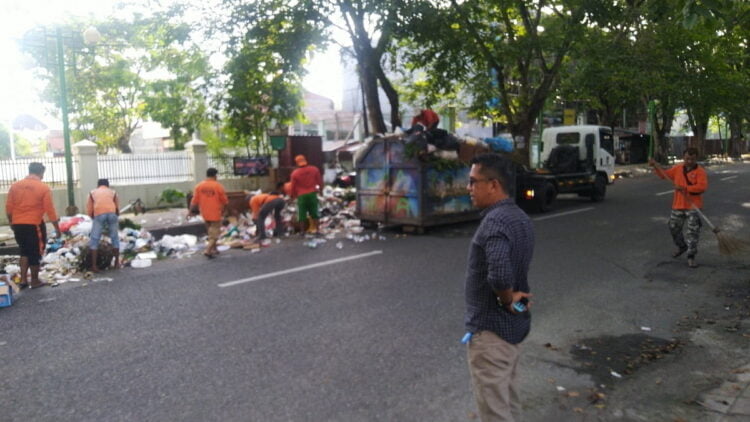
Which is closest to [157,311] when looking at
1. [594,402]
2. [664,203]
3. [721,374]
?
[594,402]

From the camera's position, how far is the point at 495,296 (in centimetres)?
294

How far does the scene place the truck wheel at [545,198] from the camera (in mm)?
15234

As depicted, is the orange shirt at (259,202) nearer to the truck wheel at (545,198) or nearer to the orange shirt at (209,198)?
the orange shirt at (209,198)

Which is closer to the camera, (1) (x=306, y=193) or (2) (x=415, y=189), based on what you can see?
(2) (x=415, y=189)

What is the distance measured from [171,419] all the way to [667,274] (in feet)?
22.1

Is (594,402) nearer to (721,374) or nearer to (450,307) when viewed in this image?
(721,374)

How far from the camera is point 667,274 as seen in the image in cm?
816

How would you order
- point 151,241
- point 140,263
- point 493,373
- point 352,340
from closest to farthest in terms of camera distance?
point 493,373 → point 352,340 → point 140,263 → point 151,241

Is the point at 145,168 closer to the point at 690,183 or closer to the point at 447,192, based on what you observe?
the point at 447,192

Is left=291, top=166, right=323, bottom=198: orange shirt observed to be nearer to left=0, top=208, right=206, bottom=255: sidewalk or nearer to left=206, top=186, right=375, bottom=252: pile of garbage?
left=206, top=186, right=375, bottom=252: pile of garbage

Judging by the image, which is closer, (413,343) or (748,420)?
(748,420)

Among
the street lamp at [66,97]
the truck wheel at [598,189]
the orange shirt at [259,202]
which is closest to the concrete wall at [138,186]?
the street lamp at [66,97]

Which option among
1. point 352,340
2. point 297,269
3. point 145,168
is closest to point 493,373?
point 352,340

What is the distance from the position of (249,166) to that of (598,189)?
450 inches
